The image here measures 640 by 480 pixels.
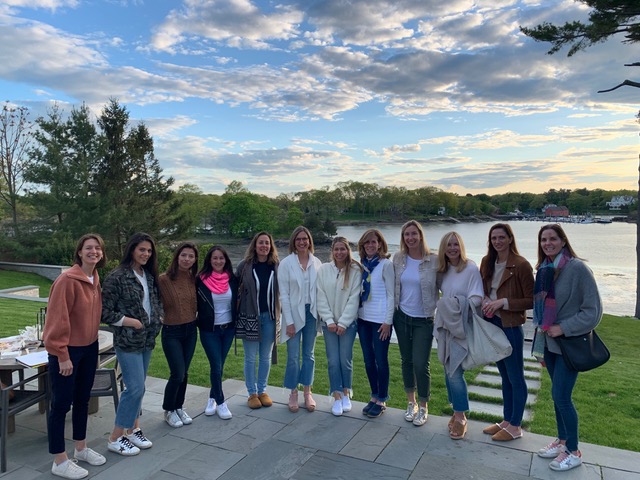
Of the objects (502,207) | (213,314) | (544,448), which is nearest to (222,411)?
(213,314)

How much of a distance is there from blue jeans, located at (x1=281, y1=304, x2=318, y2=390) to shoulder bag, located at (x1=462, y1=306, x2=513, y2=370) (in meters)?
1.41

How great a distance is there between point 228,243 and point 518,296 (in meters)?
58.3

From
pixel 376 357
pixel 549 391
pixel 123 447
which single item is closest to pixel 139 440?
pixel 123 447

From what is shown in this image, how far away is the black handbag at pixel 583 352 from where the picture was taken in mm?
2926

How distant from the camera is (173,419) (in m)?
3.81

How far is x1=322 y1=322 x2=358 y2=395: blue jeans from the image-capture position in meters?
3.96

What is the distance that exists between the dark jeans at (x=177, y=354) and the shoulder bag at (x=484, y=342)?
2288 mm

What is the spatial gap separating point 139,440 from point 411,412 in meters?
2.28

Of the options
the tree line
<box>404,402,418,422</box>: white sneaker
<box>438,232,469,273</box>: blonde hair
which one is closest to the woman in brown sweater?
<box>404,402,418,422</box>: white sneaker

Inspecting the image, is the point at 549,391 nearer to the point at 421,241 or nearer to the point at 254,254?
the point at 421,241

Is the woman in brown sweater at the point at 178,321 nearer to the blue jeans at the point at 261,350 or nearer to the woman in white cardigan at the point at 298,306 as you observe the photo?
the blue jeans at the point at 261,350

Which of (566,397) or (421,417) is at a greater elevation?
(566,397)

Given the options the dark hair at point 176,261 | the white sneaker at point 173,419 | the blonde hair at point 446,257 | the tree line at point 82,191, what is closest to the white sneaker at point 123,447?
the white sneaker at point 173,419

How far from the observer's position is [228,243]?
5981cm
